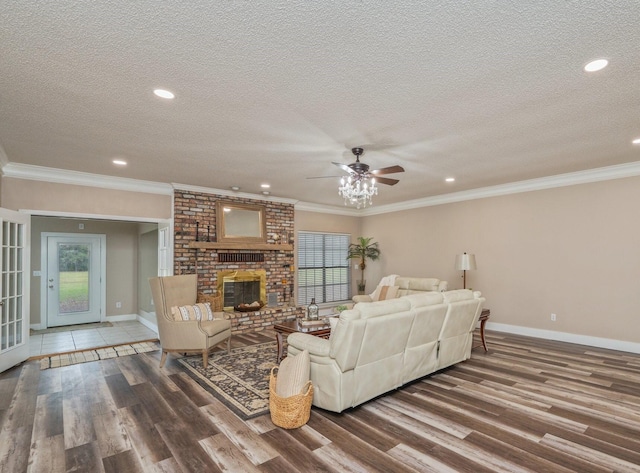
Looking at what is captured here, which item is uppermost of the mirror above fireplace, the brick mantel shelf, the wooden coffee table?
the mirror above fireplace

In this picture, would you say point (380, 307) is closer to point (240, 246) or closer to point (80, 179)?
point (240, 246)

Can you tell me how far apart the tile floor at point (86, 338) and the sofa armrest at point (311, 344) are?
158 inches

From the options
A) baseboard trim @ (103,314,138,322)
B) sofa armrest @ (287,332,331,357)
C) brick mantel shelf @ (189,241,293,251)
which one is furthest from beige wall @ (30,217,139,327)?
sofa armrest @ (287,332,331,357)

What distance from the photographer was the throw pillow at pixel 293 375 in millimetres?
2973

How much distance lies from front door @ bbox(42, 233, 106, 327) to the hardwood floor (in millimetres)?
3446

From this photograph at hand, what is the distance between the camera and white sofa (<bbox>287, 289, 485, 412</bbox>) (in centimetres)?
305

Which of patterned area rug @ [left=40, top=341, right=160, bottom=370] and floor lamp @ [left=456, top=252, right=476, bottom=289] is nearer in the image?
patterned area rug @ [left=40, top=341, right=160, bottom=370]

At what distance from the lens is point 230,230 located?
687cm

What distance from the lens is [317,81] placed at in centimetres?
260

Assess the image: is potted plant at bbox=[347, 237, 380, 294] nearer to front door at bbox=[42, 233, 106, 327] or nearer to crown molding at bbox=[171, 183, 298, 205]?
crown molding at bbox=[171, 183, 298, 205]

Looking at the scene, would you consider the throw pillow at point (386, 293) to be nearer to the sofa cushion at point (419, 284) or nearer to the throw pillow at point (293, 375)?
the sofa cushion at point (419, 284)

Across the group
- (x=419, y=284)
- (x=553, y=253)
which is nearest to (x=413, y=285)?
(x=419, y=284)

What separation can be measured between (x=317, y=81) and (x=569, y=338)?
5.88 m

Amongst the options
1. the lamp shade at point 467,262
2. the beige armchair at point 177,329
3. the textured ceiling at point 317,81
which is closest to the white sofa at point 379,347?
the beige armchair at point 177,329
